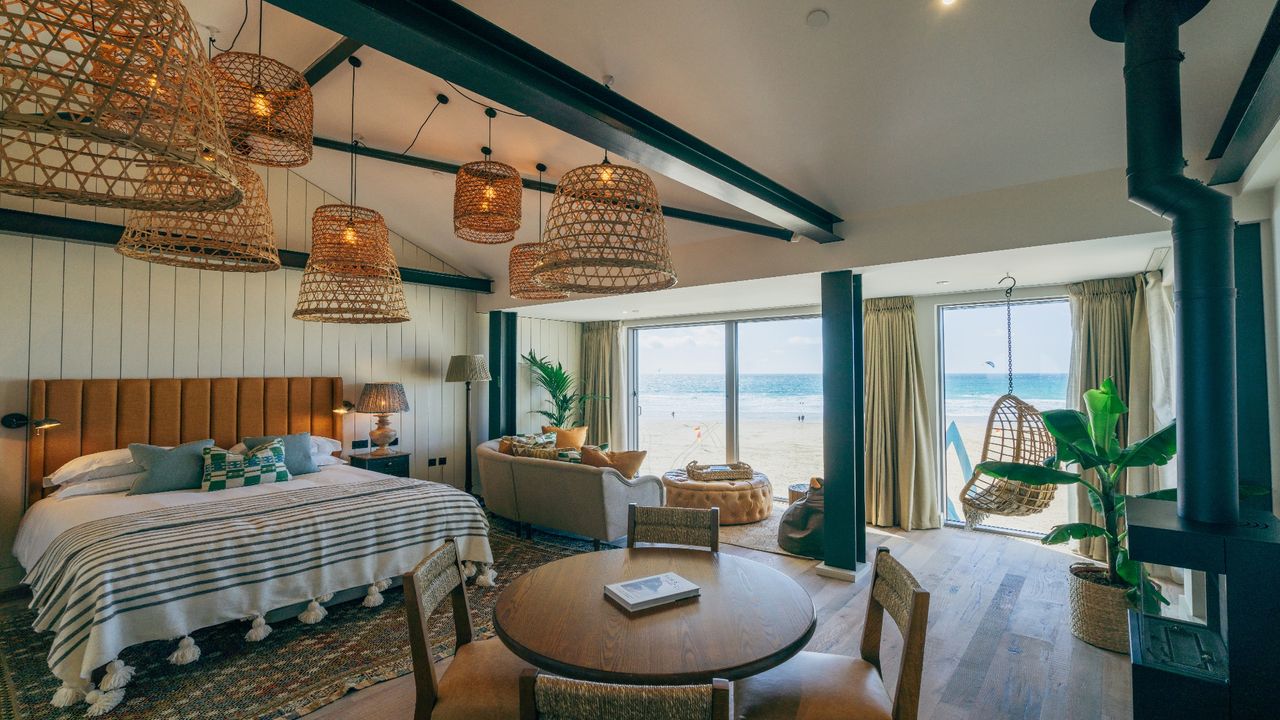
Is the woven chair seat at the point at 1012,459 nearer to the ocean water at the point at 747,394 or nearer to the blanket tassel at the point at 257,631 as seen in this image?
the ocean water at the point at 747,394

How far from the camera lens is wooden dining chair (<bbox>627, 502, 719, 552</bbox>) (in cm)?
270

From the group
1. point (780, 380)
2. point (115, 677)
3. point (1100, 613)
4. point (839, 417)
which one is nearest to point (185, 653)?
point (115, 677)

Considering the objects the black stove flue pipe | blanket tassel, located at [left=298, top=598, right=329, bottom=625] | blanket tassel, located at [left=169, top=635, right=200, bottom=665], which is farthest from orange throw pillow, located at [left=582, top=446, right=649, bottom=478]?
the black stove flue pipe

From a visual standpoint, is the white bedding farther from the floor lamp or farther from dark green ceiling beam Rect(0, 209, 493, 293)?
the floor lamp

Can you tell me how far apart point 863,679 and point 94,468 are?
493 centimetres

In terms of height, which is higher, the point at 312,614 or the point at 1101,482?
the point at 1101,482

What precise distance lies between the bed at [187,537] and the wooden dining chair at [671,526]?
67.9 inches

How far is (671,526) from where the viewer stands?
273 centimetres

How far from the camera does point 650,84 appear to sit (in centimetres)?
275

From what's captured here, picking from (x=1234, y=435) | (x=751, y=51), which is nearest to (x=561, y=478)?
(x=751, y=51)

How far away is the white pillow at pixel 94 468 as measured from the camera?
12.9 ft

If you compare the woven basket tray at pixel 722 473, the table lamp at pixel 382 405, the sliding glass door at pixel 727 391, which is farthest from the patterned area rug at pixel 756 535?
the table lamp at pixel 382 405

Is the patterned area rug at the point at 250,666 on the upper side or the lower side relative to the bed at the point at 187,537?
lower

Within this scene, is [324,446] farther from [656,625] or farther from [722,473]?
[656,625]
